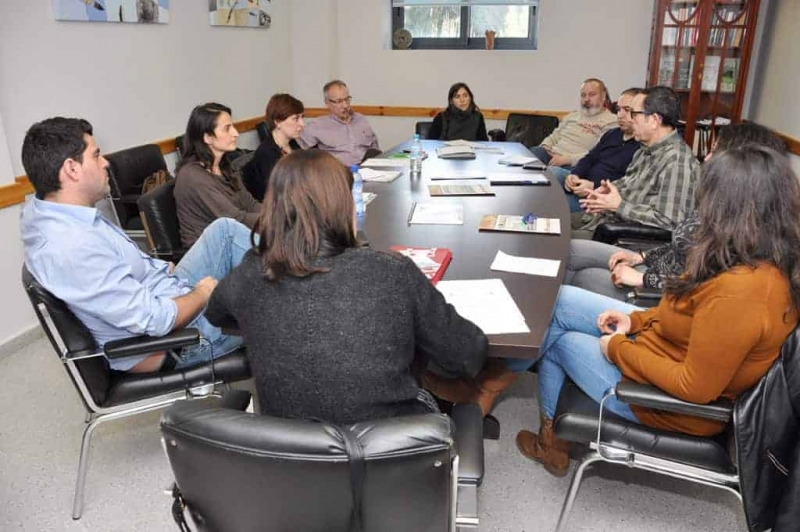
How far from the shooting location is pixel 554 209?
98.2 inches

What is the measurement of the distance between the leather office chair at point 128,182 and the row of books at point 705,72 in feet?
13.7

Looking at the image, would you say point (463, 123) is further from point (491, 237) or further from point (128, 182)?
point (491, 237)

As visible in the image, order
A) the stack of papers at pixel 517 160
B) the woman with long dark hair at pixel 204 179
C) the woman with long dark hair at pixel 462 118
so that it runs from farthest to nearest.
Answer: the woman with long dark hair at pixel 462 118
the stack of papers at pixel 517 160
the woman with long dark hair at pixel 204 179

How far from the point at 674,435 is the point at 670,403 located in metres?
0.17

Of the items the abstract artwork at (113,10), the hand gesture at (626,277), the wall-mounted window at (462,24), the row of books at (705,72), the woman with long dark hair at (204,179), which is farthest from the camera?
the wall-mounted window at (462,24)

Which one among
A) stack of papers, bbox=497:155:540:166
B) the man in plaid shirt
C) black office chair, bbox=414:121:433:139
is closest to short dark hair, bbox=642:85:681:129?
the man in plaid shirt

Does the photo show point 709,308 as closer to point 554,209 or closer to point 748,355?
point 748,355

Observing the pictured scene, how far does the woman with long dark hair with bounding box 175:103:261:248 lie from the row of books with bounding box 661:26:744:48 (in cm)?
396

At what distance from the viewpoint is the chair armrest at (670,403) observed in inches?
52.2

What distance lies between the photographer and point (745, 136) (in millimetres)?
1884

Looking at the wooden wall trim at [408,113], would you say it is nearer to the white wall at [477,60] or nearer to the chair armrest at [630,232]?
the white wall at [477,60]

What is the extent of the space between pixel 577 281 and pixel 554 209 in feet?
1.10

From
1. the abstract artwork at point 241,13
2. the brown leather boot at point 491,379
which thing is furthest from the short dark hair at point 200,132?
the abstract artwork at point 241,13

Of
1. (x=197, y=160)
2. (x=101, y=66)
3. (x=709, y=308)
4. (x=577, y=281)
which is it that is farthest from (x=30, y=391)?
(x=709, y=308)
